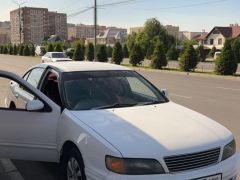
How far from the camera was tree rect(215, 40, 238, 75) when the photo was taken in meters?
27.8

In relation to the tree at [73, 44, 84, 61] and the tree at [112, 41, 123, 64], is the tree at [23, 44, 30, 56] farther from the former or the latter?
the tree at [112, 41, 123, 64]

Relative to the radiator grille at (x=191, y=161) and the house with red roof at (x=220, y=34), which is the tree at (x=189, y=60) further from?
the house with red roof at (x=220, y=34)

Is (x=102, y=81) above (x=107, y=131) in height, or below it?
above

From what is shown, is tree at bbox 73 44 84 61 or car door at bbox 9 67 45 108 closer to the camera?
car door at bbox 9 67 45 108

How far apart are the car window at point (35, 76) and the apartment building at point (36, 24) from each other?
421 ft

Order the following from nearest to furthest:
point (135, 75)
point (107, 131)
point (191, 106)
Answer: point (107, 131)
point (135, 75)
point (191, 106)

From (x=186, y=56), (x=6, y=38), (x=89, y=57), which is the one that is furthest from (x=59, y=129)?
(x=6, y=38)

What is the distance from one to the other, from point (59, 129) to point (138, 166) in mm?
1329

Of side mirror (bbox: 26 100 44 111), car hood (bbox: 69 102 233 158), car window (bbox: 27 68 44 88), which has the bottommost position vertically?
car hood (bbox: 69 102 233 158)

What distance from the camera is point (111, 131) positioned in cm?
395

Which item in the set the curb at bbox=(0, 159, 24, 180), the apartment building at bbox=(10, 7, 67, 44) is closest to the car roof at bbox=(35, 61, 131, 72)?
the curb at bbox=(0, 159, 24, 180)

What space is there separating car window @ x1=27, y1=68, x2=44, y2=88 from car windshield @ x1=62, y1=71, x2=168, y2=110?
0.90 m

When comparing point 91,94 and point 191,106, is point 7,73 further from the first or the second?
point 191,106

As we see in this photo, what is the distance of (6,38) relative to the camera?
193500mm
